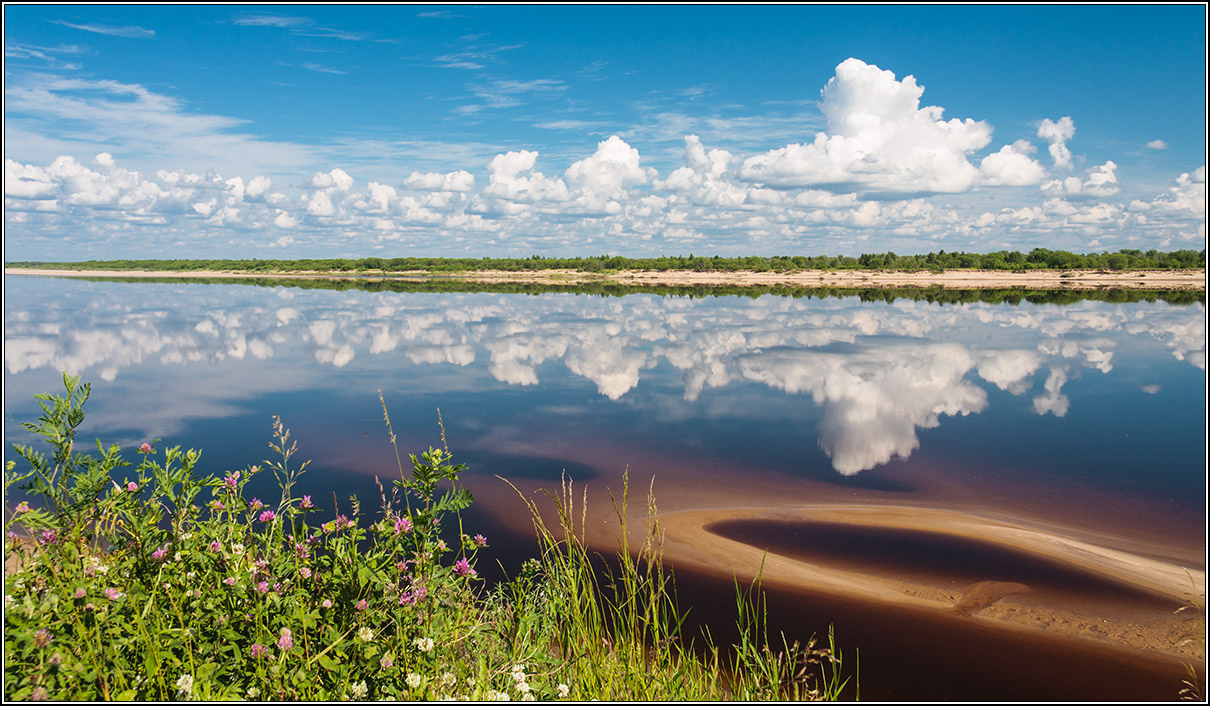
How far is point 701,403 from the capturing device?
14344 millimetres

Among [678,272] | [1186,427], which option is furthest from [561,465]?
[678,272]

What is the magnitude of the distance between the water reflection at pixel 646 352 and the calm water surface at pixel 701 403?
0.13 metres

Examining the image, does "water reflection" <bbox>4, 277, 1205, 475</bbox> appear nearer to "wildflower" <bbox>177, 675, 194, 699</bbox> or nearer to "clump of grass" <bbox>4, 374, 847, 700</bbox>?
"clump of grass" <bbox>4, 374, 847, 700</bbox>

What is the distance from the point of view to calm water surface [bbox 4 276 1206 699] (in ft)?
31.2

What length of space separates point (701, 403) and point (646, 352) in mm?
7071

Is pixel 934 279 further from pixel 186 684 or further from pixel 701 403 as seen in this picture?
pixel 186 684

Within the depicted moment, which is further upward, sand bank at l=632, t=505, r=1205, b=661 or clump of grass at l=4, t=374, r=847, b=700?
clump of grass at l=4, t=374, r=847, b=700

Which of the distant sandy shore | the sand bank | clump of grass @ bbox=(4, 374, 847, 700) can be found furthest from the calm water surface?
the distant sandy shore

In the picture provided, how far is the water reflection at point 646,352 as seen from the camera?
14.7m

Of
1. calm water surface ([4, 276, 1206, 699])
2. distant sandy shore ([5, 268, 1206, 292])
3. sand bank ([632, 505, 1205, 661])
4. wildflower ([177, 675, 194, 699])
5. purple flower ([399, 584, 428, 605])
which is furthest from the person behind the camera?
distant sandy shore ([5, 268, 1206, 292])

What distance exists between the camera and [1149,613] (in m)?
6.09

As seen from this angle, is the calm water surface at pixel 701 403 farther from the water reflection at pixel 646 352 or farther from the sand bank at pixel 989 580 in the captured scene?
the sand bank at pixel 989 580

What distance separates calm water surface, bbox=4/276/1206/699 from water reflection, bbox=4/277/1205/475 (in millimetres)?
126

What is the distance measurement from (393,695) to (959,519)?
724 cm
